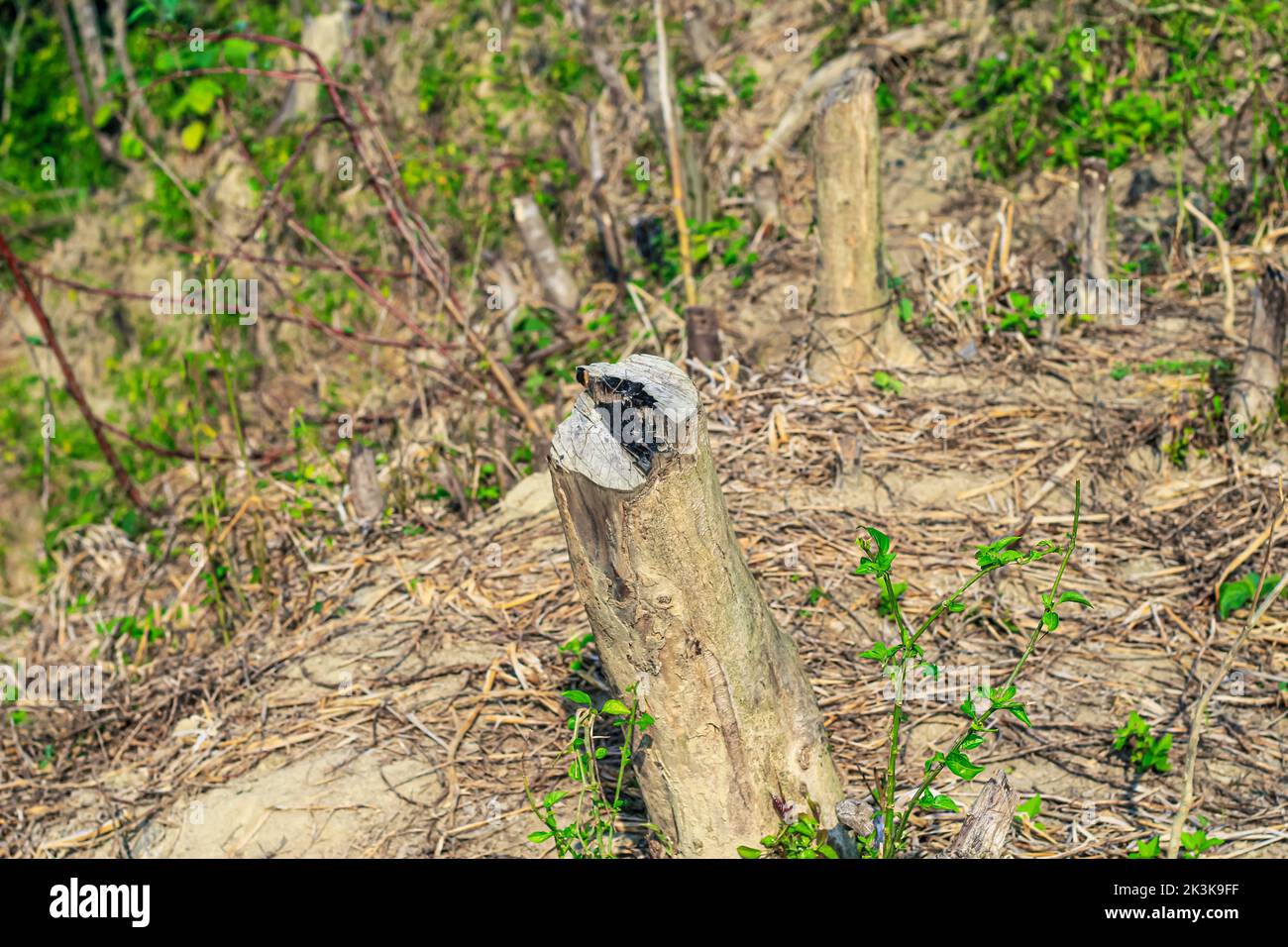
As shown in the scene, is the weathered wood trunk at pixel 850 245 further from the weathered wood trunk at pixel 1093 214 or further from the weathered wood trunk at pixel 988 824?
the weathered wood trunk at pixel 988 824

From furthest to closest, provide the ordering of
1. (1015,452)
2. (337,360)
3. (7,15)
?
1. (7,15)
2. (337,360)
3. (1015,452)

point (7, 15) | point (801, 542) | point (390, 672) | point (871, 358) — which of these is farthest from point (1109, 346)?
point (7, 15)

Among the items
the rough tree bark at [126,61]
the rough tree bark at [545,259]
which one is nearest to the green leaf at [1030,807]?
the rough tree bark at [545,259]

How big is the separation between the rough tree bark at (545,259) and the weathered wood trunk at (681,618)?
322cm

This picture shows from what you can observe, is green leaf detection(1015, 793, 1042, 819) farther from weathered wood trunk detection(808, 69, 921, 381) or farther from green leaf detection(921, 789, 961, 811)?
weathered wood trunk detection(808, 69, 921, 381)

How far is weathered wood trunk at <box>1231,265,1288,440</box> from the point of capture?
3.97 m

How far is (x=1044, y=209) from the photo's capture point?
548cm

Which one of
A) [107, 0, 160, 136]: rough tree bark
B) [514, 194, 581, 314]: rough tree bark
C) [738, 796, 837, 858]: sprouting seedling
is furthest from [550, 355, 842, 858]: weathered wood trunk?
[107, 0, 160, 136]: rough tree bark

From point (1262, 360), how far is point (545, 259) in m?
3.09

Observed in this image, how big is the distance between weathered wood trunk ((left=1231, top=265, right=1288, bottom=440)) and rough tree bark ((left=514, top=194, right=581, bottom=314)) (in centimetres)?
295

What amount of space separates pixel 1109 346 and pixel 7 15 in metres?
8.29

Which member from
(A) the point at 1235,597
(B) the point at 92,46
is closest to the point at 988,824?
(A) the point at 1235,597

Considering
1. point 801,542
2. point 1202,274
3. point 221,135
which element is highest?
point 221,135
